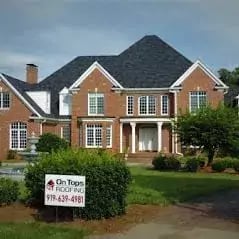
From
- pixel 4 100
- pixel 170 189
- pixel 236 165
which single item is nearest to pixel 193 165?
pixel 236 165

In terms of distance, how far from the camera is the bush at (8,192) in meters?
14.9

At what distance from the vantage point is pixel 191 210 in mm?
15531

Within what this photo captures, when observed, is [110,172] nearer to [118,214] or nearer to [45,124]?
[118,214]

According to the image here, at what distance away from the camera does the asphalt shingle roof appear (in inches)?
1993

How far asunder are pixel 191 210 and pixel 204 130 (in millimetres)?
17626

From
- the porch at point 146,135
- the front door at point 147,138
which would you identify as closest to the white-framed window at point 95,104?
the porch at point 146,135

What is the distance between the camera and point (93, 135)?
165 ft

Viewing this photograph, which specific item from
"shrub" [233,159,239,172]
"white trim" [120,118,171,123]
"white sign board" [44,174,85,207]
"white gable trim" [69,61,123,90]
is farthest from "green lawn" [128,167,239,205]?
"white gable trim" [69,61,123,90]

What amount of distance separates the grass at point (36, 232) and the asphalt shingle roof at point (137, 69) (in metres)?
38.0

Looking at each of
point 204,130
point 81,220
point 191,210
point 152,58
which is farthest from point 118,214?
point 152,58

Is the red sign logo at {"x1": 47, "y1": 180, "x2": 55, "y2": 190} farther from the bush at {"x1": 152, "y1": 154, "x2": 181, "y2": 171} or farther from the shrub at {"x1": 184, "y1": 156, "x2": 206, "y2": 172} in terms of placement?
the bush at {"x1": 152, "y1": 154, "x2": 181, "y2": 171}

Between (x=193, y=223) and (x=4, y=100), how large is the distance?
131 ft

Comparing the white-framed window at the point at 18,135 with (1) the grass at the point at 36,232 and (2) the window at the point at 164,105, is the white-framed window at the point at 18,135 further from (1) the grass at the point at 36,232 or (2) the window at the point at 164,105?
(1) the grass at the point at 36,232

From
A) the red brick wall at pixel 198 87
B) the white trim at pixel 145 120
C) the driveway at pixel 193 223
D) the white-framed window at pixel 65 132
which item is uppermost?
the red brick wall at pixel 198 87
